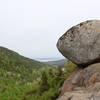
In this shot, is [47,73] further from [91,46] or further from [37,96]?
[91,46]

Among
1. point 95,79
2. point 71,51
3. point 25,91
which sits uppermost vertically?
point 71,51

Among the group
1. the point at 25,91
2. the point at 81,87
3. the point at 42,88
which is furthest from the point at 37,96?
the point at 81,87

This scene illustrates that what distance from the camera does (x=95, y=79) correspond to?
58.0 ft

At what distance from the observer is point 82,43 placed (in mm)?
18859

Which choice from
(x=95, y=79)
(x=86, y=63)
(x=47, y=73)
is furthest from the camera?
(x=47, y=73)

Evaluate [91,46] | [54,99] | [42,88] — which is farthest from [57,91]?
[91,46]

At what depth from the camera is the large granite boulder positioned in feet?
60.7

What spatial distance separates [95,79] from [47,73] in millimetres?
5837

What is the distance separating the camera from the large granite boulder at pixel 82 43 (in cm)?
1852

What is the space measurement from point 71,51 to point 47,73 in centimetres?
422

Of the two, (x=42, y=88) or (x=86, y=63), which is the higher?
(x=86, y=63)

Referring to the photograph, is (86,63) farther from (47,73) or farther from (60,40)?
(47,73)

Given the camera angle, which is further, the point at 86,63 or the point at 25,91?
the point at 25,91

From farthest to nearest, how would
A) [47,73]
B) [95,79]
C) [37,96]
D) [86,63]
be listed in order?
[47,73]
[37,96]
[86,63]
[95,79]
